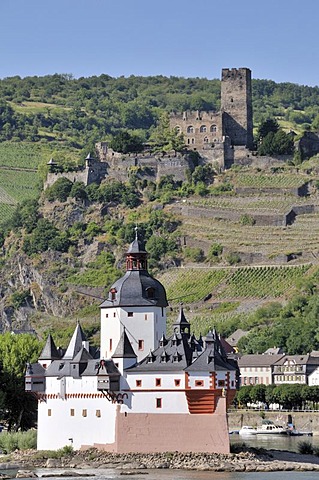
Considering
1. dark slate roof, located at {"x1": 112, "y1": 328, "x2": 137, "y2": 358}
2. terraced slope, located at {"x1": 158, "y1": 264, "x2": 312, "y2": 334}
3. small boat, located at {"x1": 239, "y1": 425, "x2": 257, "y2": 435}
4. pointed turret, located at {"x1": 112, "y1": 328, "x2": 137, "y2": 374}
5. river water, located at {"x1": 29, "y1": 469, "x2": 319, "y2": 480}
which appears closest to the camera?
river water, located at {"x1": 29, "y1": 469, "x2": 319, "y2": 480}

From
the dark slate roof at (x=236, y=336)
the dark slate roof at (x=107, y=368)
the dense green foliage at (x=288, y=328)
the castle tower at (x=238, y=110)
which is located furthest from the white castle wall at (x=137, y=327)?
the castle tower at (x=238, y=110)

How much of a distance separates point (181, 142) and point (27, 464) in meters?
86.2

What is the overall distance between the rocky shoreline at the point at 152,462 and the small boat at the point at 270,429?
24.2 meters

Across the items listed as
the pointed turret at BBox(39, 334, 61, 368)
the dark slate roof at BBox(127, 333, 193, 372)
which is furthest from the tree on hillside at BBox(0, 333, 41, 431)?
the dark slate roof at BBox(127, 333, 193, 372)

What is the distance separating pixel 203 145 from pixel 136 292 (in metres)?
80.3

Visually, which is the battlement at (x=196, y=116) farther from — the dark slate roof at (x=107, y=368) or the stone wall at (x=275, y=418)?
the dark slate roof at (x=107, y=368)

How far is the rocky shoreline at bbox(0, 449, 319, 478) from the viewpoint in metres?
81.9

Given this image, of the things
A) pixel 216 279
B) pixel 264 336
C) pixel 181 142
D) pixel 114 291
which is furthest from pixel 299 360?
pixel 114 291

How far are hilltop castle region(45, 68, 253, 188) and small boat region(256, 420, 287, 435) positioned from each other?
5334cm

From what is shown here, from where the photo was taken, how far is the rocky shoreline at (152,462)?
81.9m

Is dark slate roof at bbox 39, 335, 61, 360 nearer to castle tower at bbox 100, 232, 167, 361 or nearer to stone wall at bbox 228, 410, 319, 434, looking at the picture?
castle tower at bbox 100, 232, 167, 361

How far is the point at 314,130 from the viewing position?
175 metres

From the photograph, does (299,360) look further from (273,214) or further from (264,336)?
(273,214)

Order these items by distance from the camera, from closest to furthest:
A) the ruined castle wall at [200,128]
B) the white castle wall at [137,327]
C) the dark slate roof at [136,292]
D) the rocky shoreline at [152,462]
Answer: the rocky shoreline at [152,462] → the white castle wall at [137,327] → the dark slate roof at [136,292] → the ruined castle wall at [200,128]
